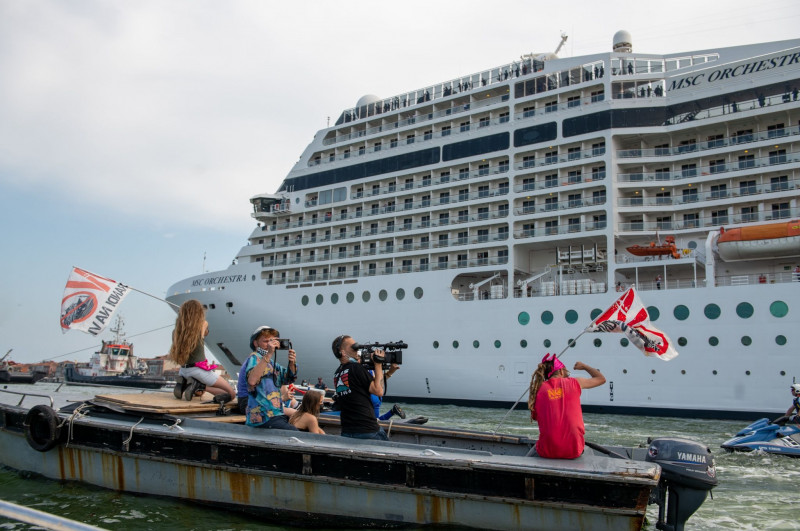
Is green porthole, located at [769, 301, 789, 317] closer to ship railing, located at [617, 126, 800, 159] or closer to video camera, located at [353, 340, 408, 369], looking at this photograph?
ship railing, located at [617, 126, 800, 159]

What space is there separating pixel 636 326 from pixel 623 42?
837 inches

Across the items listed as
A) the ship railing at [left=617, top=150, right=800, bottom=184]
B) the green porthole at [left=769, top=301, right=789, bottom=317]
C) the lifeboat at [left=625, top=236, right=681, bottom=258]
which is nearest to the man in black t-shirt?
the green porthole at [left=769, top=301, right=789, bottom=317]

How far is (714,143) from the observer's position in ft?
75.6

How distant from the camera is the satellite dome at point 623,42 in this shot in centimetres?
2689

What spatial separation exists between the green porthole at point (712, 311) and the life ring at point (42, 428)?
18.7 m

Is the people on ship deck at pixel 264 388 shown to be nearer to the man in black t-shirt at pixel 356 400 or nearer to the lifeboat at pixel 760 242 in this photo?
the man in black t-shirt at pixel 356 400

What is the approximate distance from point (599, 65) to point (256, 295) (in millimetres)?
18068

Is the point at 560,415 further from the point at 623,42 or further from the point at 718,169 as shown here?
the point at 623,42

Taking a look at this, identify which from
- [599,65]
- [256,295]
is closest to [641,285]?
[599,65]

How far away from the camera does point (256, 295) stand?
28.9m

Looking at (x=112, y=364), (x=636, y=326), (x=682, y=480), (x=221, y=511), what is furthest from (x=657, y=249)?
(x=112, y=364)

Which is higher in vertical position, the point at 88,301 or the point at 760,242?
the point at 760,242

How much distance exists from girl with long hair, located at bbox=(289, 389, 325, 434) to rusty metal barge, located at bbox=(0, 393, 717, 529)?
381 millimetres

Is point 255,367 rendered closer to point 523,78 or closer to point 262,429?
point 262,429
